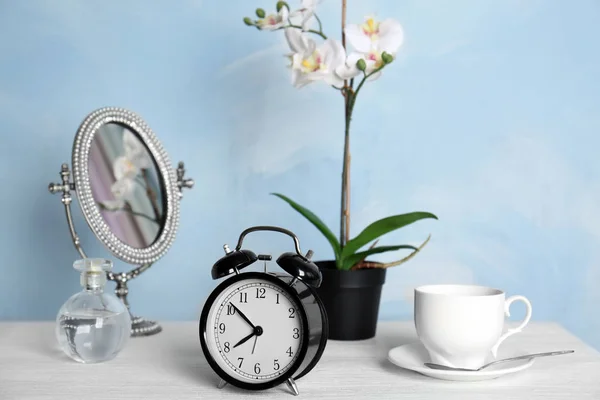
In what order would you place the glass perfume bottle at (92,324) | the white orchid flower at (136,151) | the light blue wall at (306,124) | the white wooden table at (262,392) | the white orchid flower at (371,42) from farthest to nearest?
the light blue wall at (306,124)
the white orchid flower at (136,151)
the white orchid flower at (371,42)
the glass perfume bottle at (92,324)
the white wooden table at (262,392)

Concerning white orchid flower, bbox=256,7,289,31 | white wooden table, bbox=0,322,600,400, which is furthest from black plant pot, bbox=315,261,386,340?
white orchid flower, bbox=256,7,289,31

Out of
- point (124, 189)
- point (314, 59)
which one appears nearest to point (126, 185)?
point (124, 189)

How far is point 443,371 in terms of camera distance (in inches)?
35.8

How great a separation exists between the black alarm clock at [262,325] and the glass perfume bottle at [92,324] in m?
0.20

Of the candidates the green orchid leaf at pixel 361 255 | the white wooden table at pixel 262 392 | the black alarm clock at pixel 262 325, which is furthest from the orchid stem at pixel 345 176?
the black alarm clock at pixel 262 325

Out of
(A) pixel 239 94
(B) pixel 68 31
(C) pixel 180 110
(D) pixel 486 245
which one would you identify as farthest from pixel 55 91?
(D) pixel 486 245

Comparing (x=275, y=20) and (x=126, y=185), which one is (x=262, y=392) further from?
(x=275, y=20)

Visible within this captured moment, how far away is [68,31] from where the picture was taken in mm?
1459

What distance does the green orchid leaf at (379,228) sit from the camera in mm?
1146

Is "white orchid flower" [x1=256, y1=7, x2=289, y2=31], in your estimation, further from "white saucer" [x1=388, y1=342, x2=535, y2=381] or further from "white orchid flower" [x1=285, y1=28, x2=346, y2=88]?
"white saucer" [x1=388, y1=342, x2=535, y2=381]

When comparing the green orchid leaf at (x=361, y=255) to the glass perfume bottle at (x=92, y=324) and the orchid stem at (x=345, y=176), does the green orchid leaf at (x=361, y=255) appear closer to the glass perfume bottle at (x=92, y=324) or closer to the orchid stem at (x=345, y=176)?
the orchid stem at (x=345, y=176)

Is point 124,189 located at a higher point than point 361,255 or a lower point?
higher

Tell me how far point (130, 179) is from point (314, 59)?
1.29 ft

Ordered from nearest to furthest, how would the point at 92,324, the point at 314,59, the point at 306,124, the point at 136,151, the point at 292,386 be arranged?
the point at 292,386, the point at 92,324, the point at 314,59, the point at 136,151, the point at 306,124
